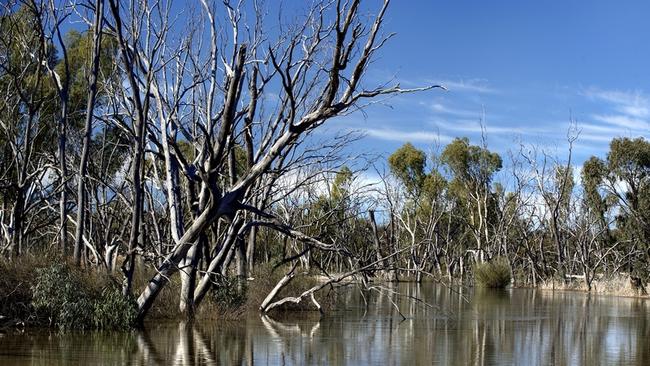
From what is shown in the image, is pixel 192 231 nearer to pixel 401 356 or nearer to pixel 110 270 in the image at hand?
pixel 110 270

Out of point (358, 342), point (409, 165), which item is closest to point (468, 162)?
point (409, 165)

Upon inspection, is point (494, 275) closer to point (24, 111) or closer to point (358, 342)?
point (24, 111)

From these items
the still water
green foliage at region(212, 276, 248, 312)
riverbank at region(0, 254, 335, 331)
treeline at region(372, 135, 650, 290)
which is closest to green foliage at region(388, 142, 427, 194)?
treeline at region(372, 135, 650, 290)

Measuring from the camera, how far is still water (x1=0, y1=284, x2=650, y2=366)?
1284cm

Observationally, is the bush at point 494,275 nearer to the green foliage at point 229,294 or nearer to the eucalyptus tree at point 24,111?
the eucalyptus tree at point 24,111

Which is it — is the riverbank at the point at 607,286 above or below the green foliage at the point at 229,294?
below

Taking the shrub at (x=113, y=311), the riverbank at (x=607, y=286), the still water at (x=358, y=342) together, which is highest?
the shrub at (x=113, y=311)

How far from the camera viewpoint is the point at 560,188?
51281 millimetres

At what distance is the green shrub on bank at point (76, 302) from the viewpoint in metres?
15.0

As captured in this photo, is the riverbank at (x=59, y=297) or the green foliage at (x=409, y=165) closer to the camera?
the riverbank at (x=59, y=297)

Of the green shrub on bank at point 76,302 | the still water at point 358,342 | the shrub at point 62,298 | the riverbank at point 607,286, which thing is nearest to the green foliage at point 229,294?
the still water at point 358,342

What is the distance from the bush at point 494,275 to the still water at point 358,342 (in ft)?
67.9

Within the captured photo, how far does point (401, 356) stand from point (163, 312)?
7042 mm

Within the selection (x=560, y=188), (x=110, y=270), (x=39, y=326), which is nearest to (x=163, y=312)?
(x=110, y=270)
